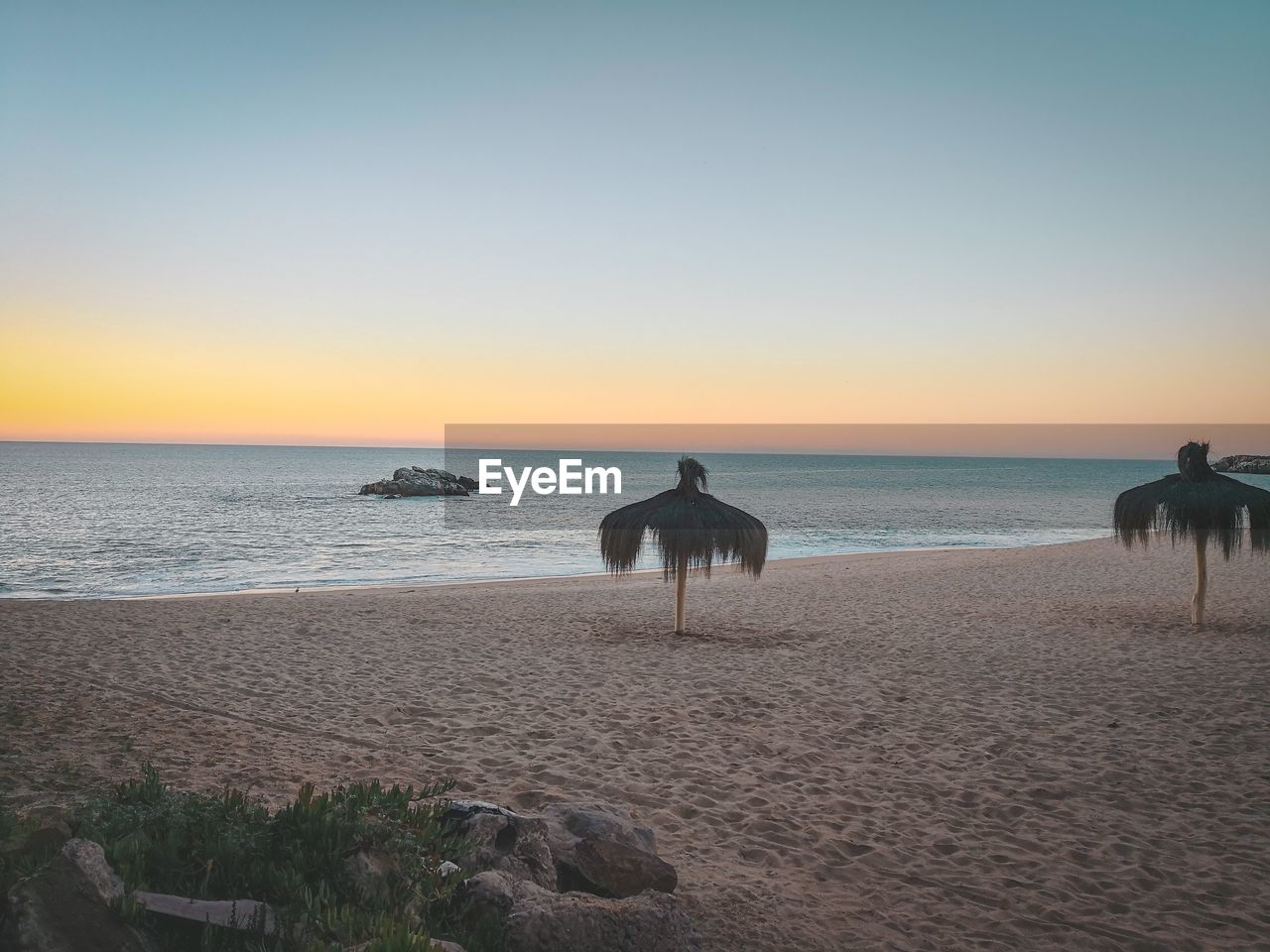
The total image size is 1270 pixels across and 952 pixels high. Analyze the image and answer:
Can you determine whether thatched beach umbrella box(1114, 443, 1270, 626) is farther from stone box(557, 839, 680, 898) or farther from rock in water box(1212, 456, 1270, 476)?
rock in water box(1212, 456, 1270, 476)

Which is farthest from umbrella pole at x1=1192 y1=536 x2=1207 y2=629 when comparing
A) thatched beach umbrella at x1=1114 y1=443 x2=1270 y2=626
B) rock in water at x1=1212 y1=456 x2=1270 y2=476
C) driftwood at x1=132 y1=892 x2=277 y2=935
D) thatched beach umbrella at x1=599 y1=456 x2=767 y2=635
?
rock in water at x1=1212 y1=456 x2=1270 y2=476

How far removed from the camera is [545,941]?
310 centimetres

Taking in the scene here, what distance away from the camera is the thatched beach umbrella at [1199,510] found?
481 inches

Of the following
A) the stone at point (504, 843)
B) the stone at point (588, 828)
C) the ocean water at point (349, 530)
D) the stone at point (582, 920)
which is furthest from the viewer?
the ocean water at point (349, 530)

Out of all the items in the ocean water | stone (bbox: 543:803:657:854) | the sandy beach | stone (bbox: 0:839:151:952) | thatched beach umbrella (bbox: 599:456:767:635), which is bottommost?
the ocean water

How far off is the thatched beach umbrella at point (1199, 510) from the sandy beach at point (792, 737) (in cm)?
138

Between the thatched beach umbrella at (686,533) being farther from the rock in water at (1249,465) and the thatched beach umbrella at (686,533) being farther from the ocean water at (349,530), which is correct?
the rock in water at (1249,465)

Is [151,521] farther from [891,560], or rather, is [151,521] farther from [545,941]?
[545,941]

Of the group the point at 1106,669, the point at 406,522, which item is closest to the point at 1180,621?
the point at 1106,669

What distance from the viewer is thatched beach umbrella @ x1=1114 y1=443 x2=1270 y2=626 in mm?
12211

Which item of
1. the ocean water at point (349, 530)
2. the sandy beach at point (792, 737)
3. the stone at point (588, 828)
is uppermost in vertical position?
the stone at point (588, 828)

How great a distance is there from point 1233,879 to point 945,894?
5.86 ft

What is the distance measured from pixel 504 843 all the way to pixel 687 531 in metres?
8.31

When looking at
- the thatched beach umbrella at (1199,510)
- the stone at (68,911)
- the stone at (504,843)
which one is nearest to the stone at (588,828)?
the stone at (504,843)
